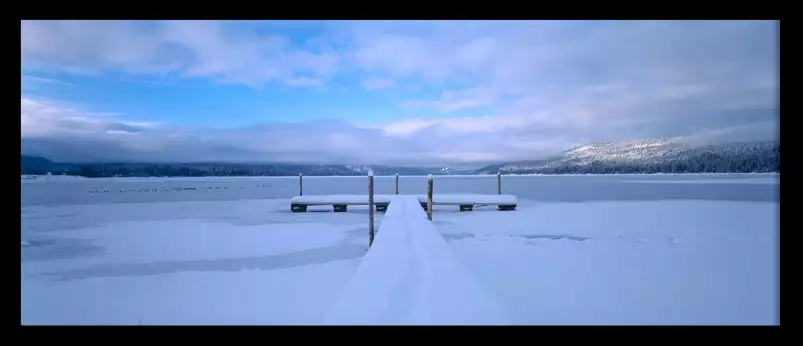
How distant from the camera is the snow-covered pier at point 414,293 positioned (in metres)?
3.00

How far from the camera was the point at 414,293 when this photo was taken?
360 centimetres

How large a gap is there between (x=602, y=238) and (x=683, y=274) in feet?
10.6

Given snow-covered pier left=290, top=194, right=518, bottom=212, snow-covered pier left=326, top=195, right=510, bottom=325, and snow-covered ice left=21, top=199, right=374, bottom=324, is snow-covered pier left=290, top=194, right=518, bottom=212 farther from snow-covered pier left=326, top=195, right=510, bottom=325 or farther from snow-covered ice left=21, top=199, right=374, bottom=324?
snow-covered pier left=326, top=195, right=510, bottom=325

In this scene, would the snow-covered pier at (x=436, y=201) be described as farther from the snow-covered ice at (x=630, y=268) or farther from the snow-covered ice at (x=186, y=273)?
the snow-covered ice at (x=186, y=273)

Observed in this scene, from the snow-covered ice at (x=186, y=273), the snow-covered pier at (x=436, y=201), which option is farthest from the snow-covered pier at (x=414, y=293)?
the snow-covered pier at (x=436, y=201)

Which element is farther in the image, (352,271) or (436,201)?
(436,201)

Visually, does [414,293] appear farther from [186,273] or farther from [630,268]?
[186,273]

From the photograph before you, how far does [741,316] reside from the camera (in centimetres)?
443

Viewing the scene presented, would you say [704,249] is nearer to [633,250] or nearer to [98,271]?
[633,250]

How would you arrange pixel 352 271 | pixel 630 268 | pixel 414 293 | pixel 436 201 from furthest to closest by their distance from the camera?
1. pixel 436 201
2. pixel 352 271
3. pixel 630 268
4. pixel 414 293

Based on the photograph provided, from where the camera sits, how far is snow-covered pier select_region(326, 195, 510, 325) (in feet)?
9.85

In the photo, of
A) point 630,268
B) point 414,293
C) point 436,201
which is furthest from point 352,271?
point 436,201
